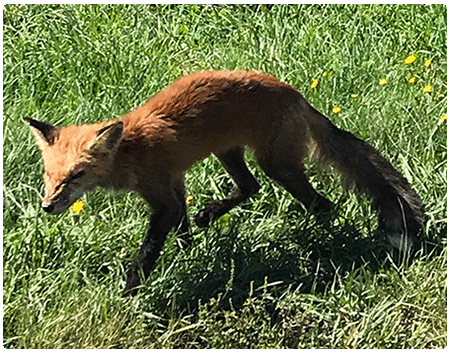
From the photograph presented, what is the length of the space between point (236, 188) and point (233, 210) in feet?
0.52

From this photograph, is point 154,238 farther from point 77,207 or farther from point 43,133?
point 43,133

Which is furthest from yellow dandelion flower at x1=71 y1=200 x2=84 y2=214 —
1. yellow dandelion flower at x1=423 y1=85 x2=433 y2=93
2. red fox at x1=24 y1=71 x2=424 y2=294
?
yellow dandelion flower at x1=423 y1=85 x2=433 y2=93

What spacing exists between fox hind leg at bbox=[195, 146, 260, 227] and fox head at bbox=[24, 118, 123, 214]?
35.0 inches

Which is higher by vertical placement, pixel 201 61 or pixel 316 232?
pixel 201 61

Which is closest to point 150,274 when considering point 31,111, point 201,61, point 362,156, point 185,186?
point 185,186

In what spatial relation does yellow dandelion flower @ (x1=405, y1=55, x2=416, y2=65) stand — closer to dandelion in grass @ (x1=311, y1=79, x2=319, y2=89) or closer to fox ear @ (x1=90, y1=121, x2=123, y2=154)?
dandelion in grass @ (x1=311, y1=79, x2=319, y2=89)

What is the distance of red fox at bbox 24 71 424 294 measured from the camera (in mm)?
4809

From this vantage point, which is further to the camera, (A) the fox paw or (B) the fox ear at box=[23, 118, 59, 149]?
(A) the fox paw

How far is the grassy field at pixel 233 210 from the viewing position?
183 inches

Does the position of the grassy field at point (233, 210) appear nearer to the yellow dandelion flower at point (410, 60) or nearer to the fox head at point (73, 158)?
the yellow dandelion flower at point (410, 60)

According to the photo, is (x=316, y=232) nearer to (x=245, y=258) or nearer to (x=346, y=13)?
(x=245, y=258)

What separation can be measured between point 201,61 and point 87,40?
95cm

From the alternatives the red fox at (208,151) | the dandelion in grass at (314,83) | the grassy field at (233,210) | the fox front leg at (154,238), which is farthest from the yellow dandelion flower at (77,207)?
the dandelion in grass at (314,83)

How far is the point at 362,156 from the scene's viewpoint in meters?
5.58
